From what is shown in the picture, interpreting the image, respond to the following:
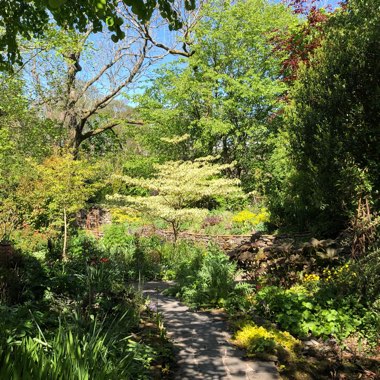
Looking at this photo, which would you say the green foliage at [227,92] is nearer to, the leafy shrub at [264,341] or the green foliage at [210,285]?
the green foliage at [210,285]

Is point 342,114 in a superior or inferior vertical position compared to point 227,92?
inferior

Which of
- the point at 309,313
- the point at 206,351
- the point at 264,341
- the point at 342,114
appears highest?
the point at 342,114

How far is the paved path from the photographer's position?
11.7 feet

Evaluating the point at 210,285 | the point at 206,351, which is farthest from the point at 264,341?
the point at 210,285

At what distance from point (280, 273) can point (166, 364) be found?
11.5ft

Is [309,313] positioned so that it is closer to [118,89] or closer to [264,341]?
[264,341]

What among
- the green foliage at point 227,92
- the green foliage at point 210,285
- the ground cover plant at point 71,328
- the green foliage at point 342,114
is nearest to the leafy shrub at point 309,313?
the green foliage at point 210,285

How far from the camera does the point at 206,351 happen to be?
4133 mm

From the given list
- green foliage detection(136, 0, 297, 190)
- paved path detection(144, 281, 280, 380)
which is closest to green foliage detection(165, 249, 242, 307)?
paved path detection(144, 281, 280, 380)

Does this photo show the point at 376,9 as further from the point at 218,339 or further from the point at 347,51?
the point at 218,339

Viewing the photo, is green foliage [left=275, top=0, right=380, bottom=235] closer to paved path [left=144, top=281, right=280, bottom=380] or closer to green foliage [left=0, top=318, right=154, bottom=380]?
paved path [left=144, top=281, right=280, bottom=380]

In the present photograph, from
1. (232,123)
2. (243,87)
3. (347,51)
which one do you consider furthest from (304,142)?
(232,123)

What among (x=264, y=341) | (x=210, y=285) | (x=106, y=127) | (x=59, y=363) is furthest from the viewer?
(x=106, y=127)

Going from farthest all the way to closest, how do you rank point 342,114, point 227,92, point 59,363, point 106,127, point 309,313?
1. point 106,127
2. point 227,92
3. point 342,114
4. point 309,313
5. point 59,363
